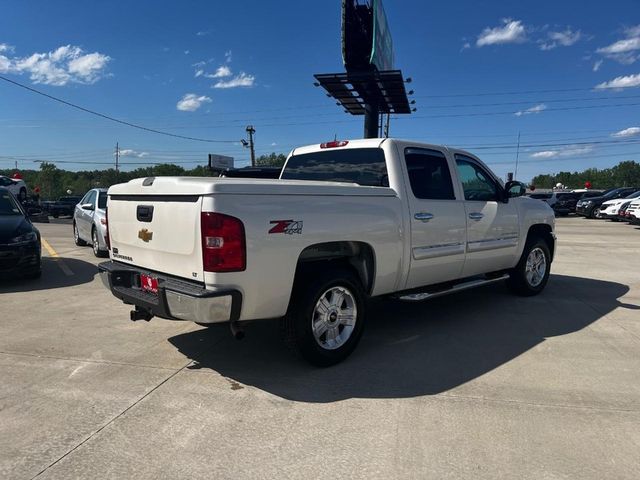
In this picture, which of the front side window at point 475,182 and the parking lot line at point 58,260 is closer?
the front side window at point 475,182

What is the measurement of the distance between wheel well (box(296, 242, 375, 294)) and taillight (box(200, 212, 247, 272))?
2.05 feet

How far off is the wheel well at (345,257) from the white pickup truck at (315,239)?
12 millimetres

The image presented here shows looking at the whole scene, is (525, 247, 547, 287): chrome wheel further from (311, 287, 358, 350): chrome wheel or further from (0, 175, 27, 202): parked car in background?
(0, 175, 27, 202): parked car in background

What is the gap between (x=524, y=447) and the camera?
302cm

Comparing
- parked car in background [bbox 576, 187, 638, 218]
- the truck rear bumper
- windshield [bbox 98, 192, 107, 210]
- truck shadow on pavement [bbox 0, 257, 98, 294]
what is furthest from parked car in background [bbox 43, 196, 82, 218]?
parked car in background [bbox 576, 187, 638, 218]

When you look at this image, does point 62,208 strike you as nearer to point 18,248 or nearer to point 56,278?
point 56,278

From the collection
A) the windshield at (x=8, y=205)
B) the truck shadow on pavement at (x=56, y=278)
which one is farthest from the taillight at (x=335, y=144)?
the windshield at (x=8, y=205)

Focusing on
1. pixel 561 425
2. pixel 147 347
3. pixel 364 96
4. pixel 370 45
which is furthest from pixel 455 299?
pixel 364 96

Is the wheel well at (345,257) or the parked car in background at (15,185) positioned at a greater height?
the parked car in background at (15,185)

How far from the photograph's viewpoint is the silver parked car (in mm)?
10375

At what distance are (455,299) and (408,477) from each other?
452 cm

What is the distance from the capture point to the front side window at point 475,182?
5807 millimetres

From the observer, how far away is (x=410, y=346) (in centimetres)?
487

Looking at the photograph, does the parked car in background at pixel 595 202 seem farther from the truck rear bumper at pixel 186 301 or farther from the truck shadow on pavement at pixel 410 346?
the truck rear bumper at pixel 186 301
